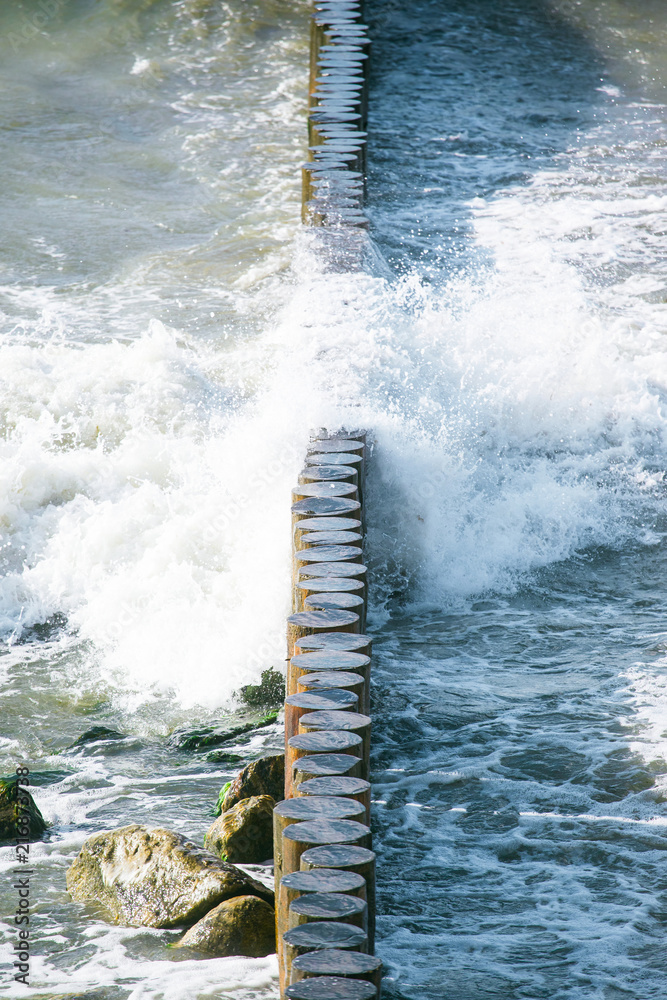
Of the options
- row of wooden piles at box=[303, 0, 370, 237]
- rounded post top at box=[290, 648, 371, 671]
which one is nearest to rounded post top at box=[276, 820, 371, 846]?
rounded post top at box=[290, 648, 371, 671]

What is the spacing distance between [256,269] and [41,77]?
728 centimetres

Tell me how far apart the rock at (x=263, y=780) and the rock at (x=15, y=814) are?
0.78 m

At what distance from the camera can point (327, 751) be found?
11.6 ft

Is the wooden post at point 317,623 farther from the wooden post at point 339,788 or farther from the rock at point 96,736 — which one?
the rock at point 96,736

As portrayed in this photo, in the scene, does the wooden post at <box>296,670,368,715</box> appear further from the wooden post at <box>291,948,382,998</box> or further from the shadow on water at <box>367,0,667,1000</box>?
the wooden post at <box>291,948,382,998</box>

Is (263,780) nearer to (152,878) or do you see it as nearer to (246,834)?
(246,834)

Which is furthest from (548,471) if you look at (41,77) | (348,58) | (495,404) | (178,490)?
(41,77)

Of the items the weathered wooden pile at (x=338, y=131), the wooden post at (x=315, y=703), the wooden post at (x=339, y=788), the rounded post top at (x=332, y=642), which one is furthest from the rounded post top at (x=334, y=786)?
the weathered wooden pile at (x=338, y=131)

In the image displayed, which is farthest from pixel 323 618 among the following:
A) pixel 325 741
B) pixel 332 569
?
pixel 325 741

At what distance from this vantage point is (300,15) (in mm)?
17078

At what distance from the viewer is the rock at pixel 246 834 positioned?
13.3 ft

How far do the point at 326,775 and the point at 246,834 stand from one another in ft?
2.63

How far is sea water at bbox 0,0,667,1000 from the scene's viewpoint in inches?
157

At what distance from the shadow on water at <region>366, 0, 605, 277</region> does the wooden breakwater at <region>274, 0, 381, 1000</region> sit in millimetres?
5379
